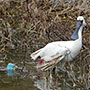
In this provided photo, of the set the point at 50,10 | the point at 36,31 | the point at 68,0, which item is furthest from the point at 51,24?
the point at 68,0

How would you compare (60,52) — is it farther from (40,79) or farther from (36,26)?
(36,26)

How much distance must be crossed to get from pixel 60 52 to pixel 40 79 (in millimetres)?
695

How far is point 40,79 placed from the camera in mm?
6742

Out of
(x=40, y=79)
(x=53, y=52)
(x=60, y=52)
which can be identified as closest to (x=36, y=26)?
(x=53, y=52)

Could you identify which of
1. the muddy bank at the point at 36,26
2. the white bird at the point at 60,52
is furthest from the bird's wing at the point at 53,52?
the muddy bank at the point at 36,26

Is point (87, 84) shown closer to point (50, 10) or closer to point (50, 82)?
point (50, 82)

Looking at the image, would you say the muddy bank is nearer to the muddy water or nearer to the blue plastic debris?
the muddy water

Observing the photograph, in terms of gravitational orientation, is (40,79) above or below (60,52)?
below

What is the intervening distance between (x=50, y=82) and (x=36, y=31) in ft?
8.79

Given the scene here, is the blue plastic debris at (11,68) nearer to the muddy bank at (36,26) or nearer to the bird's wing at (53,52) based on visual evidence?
the muddy bank at (36,26)

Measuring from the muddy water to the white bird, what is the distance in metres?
0.21

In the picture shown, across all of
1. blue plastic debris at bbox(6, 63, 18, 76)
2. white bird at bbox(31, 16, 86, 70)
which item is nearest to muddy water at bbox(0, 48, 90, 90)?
blue plastic debris at bbox(6, 63, 18, 76)

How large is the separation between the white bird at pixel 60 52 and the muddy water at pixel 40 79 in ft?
0.68

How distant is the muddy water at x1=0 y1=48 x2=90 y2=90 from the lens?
595 centimetres
